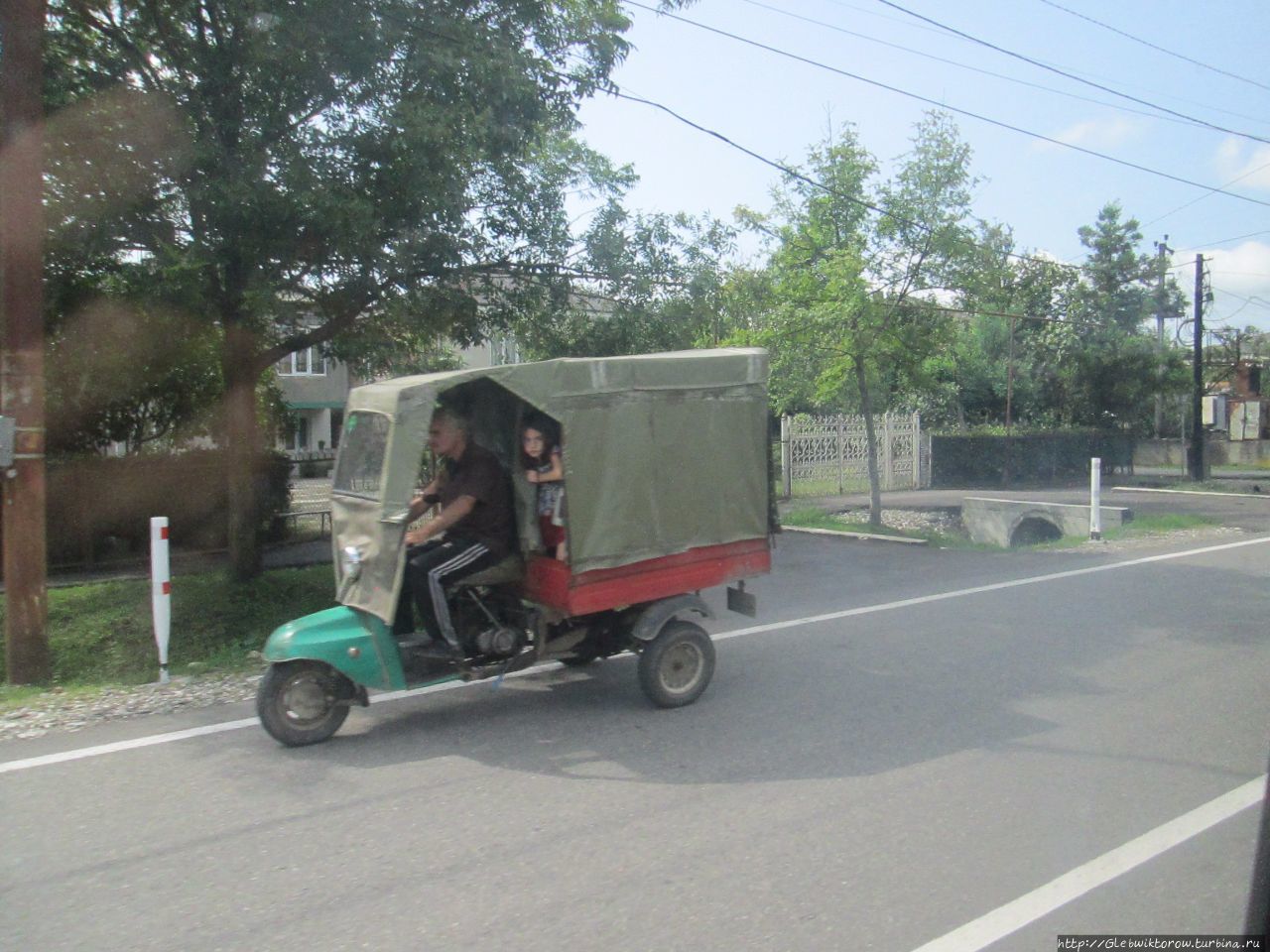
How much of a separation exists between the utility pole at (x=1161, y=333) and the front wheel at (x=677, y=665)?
1447 inches

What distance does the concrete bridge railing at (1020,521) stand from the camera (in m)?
20.4

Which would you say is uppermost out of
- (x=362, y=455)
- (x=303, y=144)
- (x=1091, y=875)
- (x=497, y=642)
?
(x=303, y=144)

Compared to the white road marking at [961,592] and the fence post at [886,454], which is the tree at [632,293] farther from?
the fence post at [886,454]

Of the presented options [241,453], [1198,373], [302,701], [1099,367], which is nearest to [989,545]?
[241,453]

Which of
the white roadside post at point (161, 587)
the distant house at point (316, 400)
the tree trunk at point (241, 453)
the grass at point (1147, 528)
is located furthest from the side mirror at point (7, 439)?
the distant house at point (316, 400)

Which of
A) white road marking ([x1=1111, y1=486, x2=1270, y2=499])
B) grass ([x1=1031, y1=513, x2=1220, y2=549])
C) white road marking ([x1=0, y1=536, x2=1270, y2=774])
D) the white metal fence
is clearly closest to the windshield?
white road marking ([x1=0, y1=536, x2=1270, y2=774])

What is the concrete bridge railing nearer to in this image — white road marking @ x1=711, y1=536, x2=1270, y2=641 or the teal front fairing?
white road marking @ x1=711, y1=536, x2=1270, y2=641

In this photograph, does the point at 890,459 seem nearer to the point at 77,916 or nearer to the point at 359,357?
the point at 359,357

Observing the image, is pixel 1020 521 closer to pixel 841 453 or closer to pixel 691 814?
pixel 841 453

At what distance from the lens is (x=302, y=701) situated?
5.90 m

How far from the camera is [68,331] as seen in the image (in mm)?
13094

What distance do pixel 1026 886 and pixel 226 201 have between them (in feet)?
27.6

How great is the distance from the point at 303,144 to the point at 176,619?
5.50m

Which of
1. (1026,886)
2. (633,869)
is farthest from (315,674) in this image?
(1026,886)
